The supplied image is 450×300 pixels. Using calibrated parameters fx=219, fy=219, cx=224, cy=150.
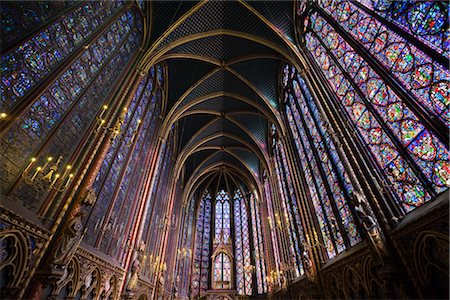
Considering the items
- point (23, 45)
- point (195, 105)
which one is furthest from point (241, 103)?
point (23, 45)

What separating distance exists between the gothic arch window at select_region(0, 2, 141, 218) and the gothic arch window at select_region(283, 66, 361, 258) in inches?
327

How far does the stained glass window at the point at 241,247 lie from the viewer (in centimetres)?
1934

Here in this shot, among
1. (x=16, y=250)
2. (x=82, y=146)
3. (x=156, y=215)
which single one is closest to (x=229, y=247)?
(x=156, y=215)

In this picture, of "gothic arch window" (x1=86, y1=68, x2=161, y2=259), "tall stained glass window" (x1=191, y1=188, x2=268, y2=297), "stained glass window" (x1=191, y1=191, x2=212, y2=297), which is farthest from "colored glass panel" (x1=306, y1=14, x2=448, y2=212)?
"stained glass window" (x1=191, y1=191, x2=212, y2=297)

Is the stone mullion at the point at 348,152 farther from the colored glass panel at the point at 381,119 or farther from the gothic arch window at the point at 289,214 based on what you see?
the gothic arch window at the point at 289,214

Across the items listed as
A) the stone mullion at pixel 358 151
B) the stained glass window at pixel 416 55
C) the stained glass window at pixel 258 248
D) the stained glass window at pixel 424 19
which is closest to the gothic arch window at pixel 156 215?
the stone mullion at pixel 358 151

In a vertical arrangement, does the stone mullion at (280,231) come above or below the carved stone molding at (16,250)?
above

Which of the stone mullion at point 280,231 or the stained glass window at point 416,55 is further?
the stone mullion at point 280,231

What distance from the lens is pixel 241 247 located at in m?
21.7

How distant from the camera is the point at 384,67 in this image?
6215 millimetres

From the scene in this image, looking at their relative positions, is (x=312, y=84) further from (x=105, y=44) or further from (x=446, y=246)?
(x=105, y=44)

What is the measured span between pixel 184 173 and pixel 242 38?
44.1 feet

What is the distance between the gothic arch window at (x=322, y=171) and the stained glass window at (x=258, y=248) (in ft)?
38.0

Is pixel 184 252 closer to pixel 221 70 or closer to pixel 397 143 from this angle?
pixel 221 70
